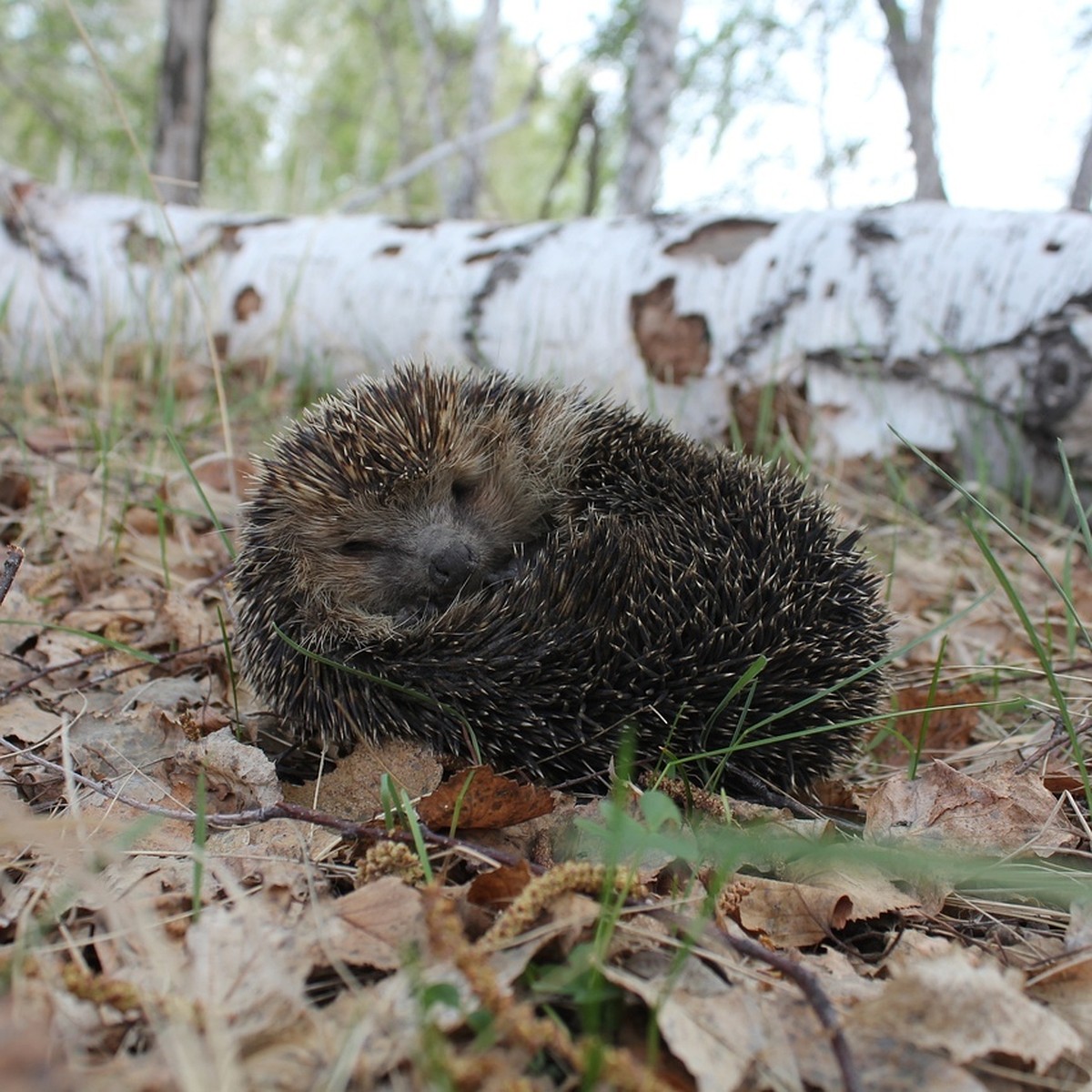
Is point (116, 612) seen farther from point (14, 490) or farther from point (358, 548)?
point (14, 490)

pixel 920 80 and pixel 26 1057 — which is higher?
pixel 920 80

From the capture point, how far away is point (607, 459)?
3406 mm

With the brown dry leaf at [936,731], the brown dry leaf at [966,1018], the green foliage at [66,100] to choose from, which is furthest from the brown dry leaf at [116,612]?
the green foliage at [66,100]

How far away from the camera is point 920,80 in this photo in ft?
50.2

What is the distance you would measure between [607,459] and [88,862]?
214 cm

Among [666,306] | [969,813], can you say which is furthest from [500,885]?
[666,306]

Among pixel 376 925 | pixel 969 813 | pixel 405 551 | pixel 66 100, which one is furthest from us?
pixel 66 100

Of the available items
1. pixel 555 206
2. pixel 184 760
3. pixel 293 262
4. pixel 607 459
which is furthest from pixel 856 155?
pixel 184 760

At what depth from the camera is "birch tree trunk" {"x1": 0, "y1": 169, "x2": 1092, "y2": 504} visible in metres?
5.57

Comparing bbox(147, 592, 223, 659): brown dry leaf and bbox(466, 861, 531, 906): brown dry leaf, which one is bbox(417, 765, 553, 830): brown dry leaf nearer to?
bbox(466, 861, 531, 906): brown dry leaf

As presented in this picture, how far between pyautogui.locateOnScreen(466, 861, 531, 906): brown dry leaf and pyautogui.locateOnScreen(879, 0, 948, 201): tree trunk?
15.2 meters

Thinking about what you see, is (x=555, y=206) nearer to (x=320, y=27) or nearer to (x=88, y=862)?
(x=320, y=27)

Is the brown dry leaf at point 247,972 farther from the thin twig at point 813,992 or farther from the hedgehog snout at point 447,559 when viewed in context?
the hedgehog snout at point 447,559

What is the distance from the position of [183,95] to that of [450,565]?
9.36 m
